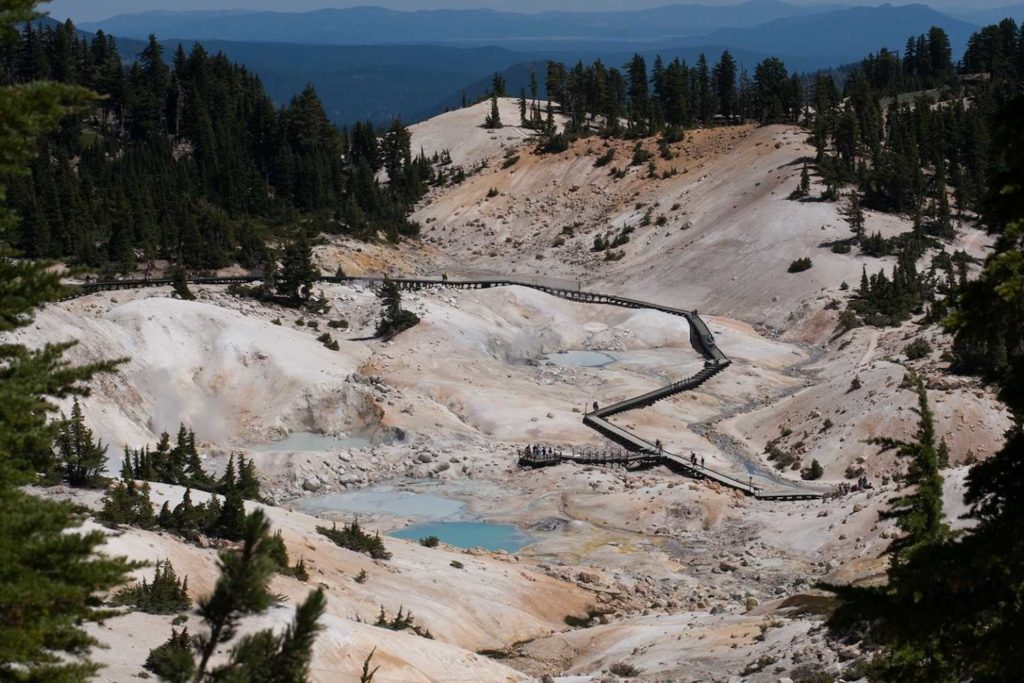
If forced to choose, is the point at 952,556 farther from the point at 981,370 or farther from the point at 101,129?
the point at 101,129

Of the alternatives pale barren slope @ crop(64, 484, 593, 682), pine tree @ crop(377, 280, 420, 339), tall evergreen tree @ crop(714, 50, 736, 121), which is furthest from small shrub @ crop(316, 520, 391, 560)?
tall evergreen tree @ crop(714, 50, 736, 121)

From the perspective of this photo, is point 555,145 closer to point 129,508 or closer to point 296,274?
point 296,274

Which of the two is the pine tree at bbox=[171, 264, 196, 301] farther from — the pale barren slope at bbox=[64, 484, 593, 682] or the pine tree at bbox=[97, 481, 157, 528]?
the pine tree at bbox=[97, 481, 157, 528]

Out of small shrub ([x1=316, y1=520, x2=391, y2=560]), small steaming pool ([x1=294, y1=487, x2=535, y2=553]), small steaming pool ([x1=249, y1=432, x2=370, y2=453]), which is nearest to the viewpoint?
small shrub ([x1=316, y1=520, x2=391, y2=560])

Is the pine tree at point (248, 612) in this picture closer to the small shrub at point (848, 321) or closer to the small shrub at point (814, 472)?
the small shrub at point (814, 472)

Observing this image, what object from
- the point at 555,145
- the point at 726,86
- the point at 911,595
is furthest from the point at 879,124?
the point at 911,595

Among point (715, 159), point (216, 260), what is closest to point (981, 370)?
point (216, 260)

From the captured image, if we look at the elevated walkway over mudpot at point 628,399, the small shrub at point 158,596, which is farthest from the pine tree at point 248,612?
the elevated walkway over mudpot at point 628,399
